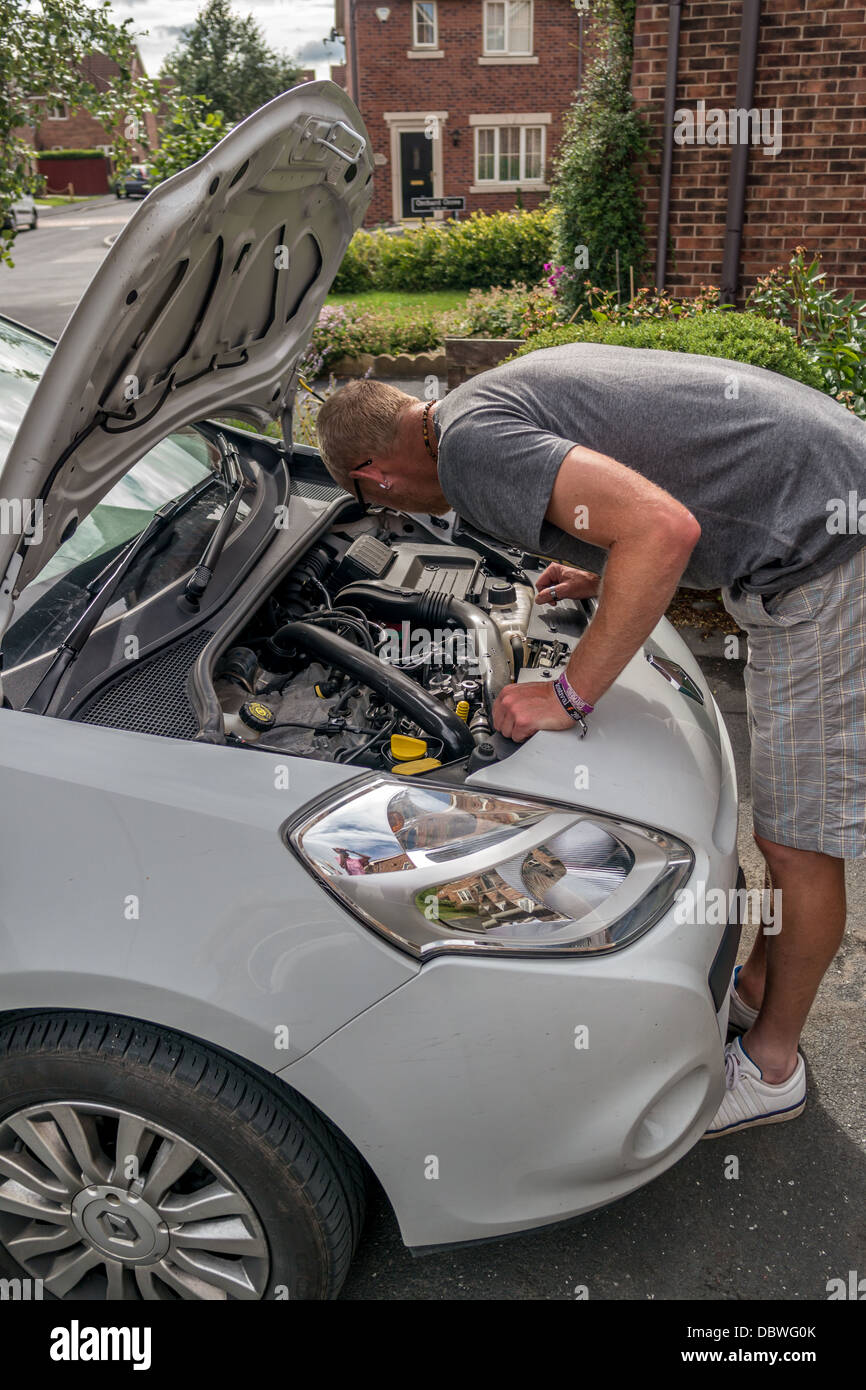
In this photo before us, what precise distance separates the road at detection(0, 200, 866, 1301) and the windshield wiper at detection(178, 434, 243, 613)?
1.30m

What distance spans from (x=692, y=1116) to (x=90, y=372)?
5.29 ft

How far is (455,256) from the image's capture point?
54.7 ft

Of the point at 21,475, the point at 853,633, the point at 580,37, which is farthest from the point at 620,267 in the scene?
the point at 580,37

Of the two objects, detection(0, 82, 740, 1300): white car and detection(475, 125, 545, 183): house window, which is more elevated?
detection(475, 125, 545, 183): house window

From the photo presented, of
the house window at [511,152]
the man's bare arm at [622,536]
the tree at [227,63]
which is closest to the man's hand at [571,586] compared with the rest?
the man's bare arm at [622,536]

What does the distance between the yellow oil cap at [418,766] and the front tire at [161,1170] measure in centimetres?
57

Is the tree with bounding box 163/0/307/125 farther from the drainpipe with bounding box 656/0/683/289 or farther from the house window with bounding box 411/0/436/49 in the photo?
the drainpipe with bounding box 656/0/683/289

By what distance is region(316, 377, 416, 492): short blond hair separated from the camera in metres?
2.14

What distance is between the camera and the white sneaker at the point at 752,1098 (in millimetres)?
2250

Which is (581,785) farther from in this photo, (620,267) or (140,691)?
(620,267)

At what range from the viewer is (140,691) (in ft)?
6.09

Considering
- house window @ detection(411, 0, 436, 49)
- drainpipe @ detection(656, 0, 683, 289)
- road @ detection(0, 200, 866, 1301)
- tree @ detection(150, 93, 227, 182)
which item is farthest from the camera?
house window @ detection(411, 0, 436, 49)

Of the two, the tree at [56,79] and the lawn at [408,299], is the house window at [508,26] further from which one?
the tree at [56,79]

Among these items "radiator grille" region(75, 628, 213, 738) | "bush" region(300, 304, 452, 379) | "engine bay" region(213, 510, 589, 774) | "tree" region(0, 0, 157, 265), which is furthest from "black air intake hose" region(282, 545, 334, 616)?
"bush" region(300, 304, 452, 379)
